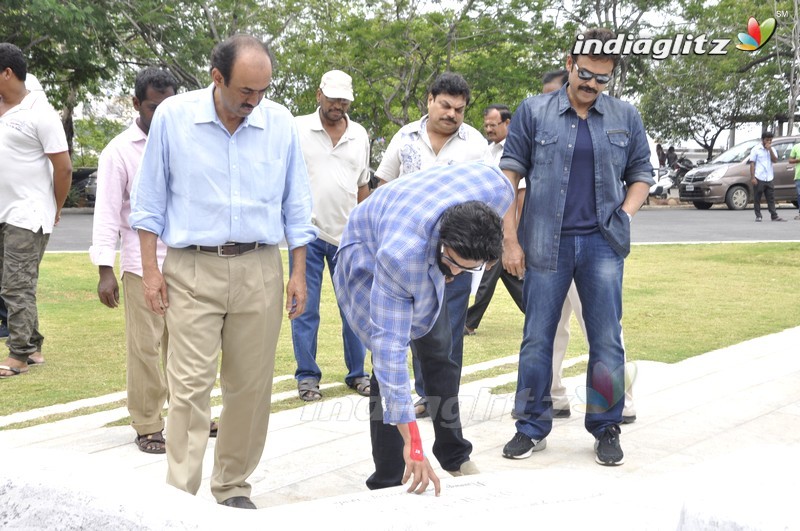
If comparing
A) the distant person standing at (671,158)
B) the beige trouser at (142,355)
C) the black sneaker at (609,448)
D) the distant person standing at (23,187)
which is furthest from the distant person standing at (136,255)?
the distant person standing at (671,158)

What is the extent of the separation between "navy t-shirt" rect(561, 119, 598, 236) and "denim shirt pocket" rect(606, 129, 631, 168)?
0.11 m

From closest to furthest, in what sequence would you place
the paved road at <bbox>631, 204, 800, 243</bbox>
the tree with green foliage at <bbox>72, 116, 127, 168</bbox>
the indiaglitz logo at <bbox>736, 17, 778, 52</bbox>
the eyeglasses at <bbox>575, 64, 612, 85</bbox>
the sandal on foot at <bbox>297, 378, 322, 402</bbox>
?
1. the eyeglasses at <bbox>575, 64, 612, 85</bbox>
2. the sandal on foot at <bbox>297, 378, 322, 402</bbox>
3. the paved road at <bbox>631, 204, 800, 243</bbox>
4. the indiaglitz logo at <bbox>736, 17, 778, 52</bbox>
5. the tree with green foliage at <bbox>72, 116, 127, 168</bbox>

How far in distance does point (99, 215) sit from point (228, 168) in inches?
50.3

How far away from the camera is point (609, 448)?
484cm

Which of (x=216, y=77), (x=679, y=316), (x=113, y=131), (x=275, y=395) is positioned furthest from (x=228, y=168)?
(x=113, y=131)

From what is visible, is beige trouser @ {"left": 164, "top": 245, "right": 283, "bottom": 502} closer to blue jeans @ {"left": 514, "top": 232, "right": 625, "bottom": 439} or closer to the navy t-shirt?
blue jeans @ {"left": 514, "top": 232, "right": 625, "bottom": 439}

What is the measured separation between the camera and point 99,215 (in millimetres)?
4883

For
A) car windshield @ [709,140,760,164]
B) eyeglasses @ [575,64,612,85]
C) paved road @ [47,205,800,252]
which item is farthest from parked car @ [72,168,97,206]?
eyeglasses @ [575,64,612,85]

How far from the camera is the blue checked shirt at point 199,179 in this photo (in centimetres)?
388

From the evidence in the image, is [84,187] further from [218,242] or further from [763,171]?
[218,242]

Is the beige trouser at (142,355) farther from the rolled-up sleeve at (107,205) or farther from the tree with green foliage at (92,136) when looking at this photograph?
the tree with green foliage at (92,136)

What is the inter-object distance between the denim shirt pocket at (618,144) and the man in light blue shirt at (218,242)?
1752 mm

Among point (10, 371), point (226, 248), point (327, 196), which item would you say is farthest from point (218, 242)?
point (10, 371)

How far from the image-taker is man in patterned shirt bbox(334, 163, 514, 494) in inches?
129
